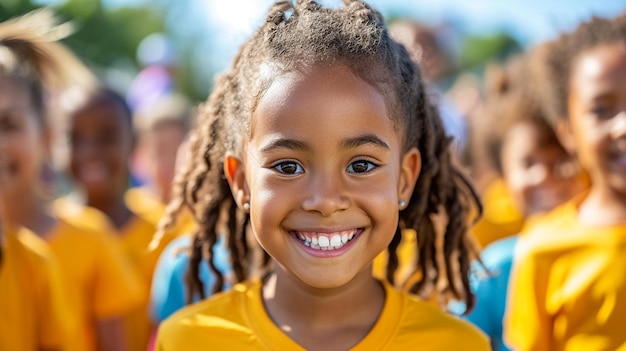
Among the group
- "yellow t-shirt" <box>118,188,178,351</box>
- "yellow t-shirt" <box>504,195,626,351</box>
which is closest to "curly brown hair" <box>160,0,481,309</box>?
"yellow t-shirt" <box>504,195,626,351</box>

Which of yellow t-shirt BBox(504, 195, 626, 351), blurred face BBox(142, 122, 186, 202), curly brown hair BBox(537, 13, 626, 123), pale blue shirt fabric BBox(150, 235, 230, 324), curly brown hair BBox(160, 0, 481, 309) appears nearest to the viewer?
curly brown hair BBox(160, 0, 481, 309)

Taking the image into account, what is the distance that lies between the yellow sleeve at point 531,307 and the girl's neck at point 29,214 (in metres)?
2.11

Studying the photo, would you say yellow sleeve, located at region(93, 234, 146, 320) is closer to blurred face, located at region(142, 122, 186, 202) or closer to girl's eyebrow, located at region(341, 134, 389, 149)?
girl's eyebrow, located at region(341, 134, 389, 149)

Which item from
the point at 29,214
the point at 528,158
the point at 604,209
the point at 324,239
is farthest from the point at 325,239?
the point at 528,158

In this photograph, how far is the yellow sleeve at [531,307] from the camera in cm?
312

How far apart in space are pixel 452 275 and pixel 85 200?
9.82 ft

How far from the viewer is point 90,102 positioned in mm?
5266

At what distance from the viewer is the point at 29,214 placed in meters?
4.05

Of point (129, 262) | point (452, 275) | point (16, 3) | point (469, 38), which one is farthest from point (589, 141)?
point (469, 38)

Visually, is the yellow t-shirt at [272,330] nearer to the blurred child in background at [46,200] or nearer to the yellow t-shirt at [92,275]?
the blurred child in background at [46,200]

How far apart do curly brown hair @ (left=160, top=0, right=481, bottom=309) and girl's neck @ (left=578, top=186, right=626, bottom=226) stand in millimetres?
431

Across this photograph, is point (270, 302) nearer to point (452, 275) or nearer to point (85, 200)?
point (452, 275)

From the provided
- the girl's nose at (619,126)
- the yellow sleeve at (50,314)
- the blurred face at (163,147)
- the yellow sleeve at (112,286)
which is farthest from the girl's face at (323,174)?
the blurred face at (163,147)

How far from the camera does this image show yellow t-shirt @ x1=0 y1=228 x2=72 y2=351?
3.15m
